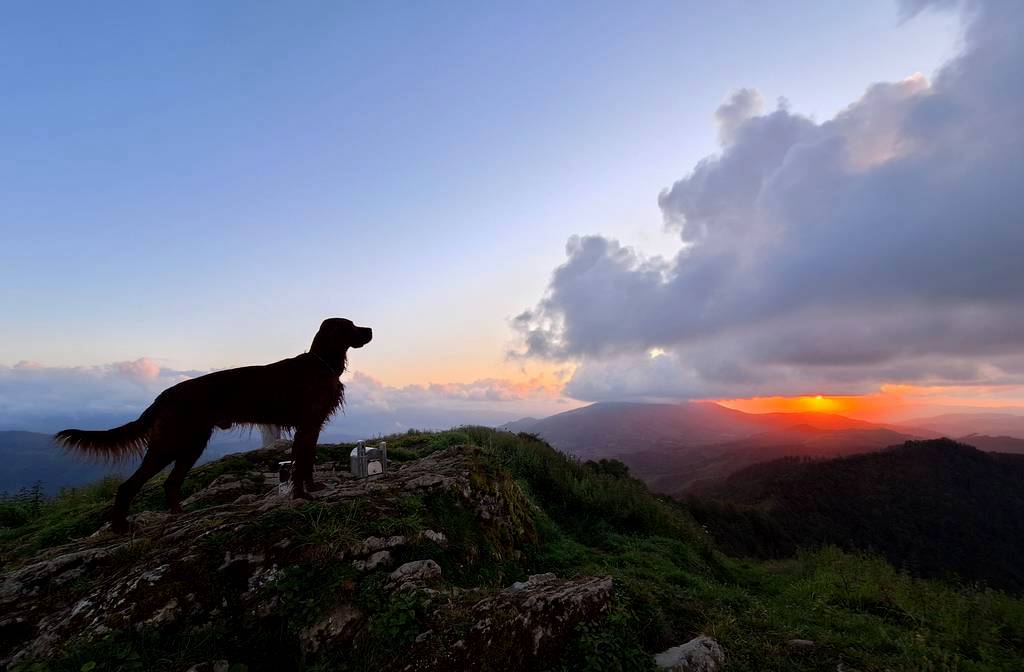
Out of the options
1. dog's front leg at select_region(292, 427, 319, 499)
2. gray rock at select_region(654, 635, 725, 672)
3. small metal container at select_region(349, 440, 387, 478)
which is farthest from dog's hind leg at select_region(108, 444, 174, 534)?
gray rock at select_region(654, 635, 725, 672)

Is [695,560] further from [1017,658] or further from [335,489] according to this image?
[335,489]

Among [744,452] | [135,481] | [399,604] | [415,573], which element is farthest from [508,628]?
[744,452]

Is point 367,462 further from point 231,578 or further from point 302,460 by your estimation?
point 231,578

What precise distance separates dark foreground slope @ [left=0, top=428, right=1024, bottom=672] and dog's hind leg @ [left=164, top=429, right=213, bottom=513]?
61 cm

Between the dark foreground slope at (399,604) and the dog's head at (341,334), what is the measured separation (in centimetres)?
204

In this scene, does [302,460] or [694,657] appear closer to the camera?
[694,657]

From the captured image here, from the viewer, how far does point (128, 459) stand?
5.28 m

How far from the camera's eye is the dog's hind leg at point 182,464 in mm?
5340

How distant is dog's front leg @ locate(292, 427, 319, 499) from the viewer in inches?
210

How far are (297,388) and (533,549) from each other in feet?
14.0

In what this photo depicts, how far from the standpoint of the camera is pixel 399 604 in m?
3.70

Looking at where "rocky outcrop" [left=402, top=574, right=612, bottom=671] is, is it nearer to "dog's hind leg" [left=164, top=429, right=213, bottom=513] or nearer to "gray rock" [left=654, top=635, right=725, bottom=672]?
"gray rock" [left=654, top=635, right=725, bottom=672]

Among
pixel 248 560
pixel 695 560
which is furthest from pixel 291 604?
pixel 695 560

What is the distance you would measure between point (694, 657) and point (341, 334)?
546 centimetres
